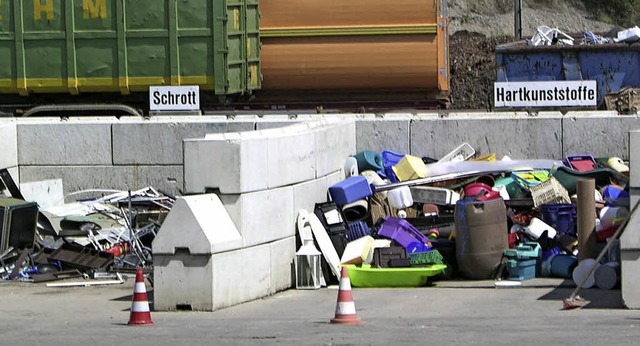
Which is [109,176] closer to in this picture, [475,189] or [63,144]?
[63,144]

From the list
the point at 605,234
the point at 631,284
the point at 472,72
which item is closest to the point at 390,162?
the point at 605,234

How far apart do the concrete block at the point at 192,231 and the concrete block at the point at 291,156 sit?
101 cm

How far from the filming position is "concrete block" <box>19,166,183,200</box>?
16.5 m

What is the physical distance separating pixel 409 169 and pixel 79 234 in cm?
393

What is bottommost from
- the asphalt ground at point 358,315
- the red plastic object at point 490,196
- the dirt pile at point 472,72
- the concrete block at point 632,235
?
the asphalt ground at point 358,315

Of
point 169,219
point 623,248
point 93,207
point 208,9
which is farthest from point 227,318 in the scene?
A: point 208,9

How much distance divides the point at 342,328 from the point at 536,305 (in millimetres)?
2160

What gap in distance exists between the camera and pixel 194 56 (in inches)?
914

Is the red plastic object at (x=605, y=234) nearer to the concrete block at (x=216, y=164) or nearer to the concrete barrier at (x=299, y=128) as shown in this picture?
the concrete barrier at (x=299, y=128)

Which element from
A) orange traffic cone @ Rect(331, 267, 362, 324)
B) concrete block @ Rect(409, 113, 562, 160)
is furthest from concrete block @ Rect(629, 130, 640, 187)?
concrete block @ Rect(409, 113, 562, 160)

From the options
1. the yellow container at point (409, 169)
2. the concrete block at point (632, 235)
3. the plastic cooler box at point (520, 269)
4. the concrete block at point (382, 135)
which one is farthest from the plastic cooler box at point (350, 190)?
the concrete block at point (632, 235)

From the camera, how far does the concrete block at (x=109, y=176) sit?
54.1ft

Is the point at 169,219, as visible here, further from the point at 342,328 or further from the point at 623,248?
the point at 623,248

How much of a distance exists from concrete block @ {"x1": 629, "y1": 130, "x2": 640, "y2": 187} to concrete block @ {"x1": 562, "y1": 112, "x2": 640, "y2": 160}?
4.37 m
